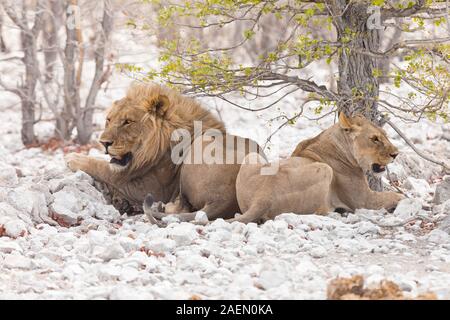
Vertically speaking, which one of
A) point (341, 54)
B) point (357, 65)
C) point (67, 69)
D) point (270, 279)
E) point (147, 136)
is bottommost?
point (270, 279)

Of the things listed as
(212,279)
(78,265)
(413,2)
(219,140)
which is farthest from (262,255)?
(413,2)

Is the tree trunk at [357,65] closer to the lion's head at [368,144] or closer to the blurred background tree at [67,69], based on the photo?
the lion's head at [368,144]

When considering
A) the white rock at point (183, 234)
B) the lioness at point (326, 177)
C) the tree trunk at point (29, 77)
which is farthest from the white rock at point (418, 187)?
the tree trunk at point (29, 77)

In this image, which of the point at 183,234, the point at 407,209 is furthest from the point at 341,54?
the point at 183,234

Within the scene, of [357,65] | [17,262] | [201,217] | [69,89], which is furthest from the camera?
[69,89]

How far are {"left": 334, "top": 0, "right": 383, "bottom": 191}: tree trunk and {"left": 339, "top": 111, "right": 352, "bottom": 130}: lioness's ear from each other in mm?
199

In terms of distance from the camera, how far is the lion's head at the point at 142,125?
7.17m

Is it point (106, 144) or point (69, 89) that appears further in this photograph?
point (69, 89)

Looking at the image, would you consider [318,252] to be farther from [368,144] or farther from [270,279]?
[368,144]

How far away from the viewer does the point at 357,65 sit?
25.0 ft

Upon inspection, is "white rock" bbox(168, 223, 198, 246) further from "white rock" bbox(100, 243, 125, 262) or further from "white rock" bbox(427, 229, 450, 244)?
"white rock" bbox(427, 229, 450, 244)

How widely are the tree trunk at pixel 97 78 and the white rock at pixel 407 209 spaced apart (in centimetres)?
607

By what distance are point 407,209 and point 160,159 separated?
221 centimetres
